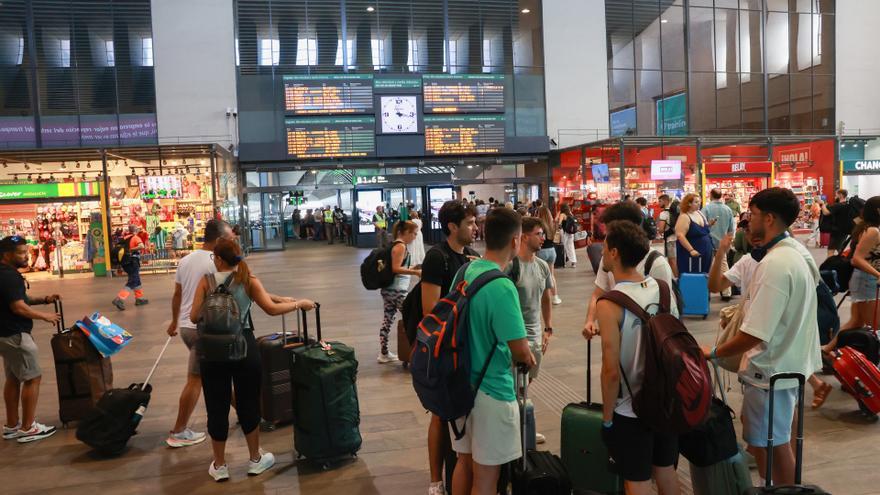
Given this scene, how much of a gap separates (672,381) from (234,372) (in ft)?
8.43

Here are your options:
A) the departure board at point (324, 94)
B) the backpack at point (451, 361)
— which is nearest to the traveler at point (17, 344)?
the backpack at point (451, 361)

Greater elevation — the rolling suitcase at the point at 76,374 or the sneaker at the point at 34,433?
the rolling suitcase at the point at 76,374

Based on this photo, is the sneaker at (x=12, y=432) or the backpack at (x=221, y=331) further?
the sneaker at (x=12, y=432)

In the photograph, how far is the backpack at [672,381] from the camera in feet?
7.80

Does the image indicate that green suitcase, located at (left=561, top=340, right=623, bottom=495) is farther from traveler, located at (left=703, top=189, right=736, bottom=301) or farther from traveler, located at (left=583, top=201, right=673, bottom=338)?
traveler, located at (left=703, top=189, right=736, bottom=301)

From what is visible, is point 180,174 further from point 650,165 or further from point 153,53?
point 650,165

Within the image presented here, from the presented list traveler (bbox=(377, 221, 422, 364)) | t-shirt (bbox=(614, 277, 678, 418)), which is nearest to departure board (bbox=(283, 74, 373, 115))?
traveler (bbox=(377, 221, 422, 364))

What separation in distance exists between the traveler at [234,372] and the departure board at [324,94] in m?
17.7

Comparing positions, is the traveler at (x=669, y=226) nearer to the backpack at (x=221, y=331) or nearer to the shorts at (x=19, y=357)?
the backpack at (x=221, y=331)

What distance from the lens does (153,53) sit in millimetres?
21094

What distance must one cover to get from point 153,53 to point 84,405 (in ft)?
62.2

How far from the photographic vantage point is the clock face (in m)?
21.3

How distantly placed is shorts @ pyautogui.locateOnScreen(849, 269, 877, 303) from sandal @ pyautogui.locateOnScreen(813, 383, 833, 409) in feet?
3.83

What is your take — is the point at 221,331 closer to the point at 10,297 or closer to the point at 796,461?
the point at 10,297
